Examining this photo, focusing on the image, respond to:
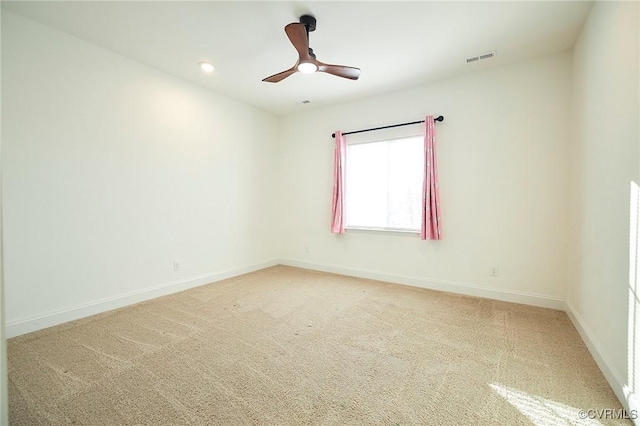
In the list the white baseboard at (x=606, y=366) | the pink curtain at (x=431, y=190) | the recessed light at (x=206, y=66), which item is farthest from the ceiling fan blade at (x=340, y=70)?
the white baseboard at (x=606, y=366)

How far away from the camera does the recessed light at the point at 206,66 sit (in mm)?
3019

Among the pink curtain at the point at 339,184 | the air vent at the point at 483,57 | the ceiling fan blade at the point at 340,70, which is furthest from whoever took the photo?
the pink curtain at the point at 339,184

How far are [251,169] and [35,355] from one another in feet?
10.2

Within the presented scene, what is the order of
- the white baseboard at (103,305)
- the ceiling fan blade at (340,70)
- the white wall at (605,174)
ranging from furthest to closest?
the ceiling fan blade at (340,70)
the white baseboard at (103,305)
the white wall at (605,174)

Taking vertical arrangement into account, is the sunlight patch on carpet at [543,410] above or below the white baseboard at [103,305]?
below

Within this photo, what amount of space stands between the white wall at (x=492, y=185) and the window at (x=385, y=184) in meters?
0.23

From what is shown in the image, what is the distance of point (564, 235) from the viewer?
2746 millimetres

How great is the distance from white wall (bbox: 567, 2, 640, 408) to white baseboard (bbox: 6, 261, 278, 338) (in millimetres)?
3852

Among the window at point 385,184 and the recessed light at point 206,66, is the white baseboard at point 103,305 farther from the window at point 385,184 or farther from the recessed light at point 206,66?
the recessed light at point 206,66

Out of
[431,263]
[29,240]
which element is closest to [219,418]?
[29,240]

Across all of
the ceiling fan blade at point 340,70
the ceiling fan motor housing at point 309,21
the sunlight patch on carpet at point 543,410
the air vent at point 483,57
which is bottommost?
the sunlight patch on carpet at point 543,410

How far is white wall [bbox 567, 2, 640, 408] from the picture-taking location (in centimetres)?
155

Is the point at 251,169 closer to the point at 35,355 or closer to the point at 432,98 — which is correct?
the point at 432,98

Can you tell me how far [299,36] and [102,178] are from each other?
2340mm
